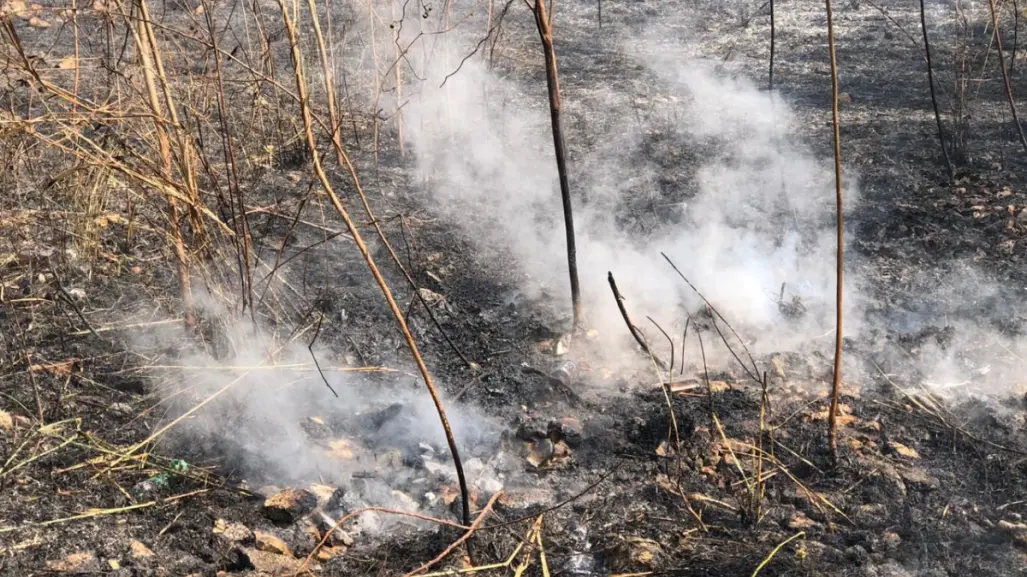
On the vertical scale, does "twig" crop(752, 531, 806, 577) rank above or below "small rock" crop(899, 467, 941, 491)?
above

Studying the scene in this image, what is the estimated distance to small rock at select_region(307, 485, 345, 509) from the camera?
2891mm

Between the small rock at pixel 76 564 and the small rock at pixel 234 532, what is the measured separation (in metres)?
0.36

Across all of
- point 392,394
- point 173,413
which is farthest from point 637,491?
point 173,413

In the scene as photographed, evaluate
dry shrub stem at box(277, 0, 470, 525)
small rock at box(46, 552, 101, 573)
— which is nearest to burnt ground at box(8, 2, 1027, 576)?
small rock at box(46, 552, 101, 573)

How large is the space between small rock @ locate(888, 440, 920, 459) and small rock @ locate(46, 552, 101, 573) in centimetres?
285

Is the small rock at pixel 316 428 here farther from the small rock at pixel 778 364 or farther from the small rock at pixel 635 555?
the small rock at pixel 778 364

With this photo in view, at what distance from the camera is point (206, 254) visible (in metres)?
3.44

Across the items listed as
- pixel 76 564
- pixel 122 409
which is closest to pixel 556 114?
pixel 122 409

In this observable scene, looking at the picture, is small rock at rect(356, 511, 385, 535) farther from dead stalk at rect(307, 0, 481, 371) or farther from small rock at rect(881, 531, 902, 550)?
small rock at rect(881, 531, 902, 550)

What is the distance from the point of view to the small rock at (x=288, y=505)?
109 inches

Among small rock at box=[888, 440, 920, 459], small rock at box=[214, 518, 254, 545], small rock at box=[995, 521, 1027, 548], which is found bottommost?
small rock at box=[995, 521, 1027, 548]

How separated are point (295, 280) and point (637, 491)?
2.10m

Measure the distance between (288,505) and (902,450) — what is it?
92.2 inches

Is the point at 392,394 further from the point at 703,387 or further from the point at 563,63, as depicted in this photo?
the point at 563,63
